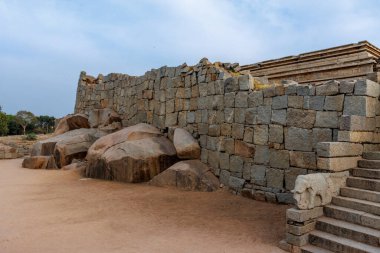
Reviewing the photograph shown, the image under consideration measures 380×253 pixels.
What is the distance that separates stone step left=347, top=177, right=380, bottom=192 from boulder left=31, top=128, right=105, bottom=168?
37.5 feet

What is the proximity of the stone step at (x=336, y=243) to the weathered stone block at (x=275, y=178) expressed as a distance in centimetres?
272

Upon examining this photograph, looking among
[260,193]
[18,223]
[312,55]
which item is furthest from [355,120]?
[18,223]

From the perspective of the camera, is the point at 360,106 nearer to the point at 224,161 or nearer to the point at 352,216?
the point at 352,216

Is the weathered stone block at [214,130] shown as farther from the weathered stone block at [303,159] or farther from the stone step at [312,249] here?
the stone step at [312,249]

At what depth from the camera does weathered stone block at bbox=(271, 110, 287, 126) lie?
26.5 feet

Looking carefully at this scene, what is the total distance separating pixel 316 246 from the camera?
514 cm

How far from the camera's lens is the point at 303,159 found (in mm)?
7547

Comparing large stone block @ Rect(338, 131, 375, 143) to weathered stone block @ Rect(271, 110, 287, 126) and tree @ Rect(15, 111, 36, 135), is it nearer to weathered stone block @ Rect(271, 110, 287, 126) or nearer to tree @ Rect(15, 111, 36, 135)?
weathered stone block @ Rect(271, 110, 287, 126)

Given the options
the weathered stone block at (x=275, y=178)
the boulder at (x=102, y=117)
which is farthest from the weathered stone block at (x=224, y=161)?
the boulder at (x=102, y=117)

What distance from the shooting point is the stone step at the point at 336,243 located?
15.3 ft

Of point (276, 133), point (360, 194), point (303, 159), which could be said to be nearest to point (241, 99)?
point (276, 133)

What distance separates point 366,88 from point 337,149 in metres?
1.65

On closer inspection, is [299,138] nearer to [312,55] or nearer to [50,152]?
[312,55]

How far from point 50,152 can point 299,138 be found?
12.2 m
